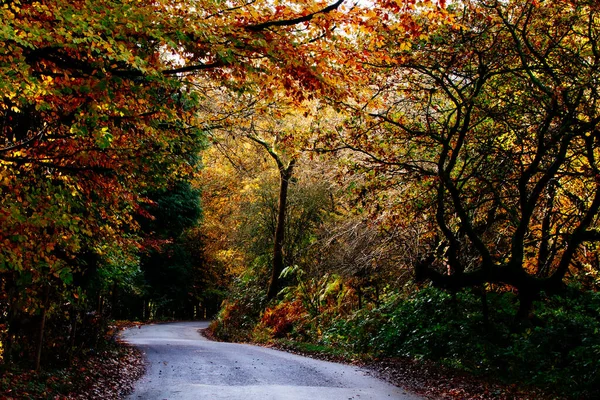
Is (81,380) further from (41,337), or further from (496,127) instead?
(496,127)

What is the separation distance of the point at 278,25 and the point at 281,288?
2020 centimetres

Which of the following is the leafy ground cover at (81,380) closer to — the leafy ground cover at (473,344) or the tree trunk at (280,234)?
the leafy ground cover at (473,344)

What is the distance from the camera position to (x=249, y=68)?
629 cm

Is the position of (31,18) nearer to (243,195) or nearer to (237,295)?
(243,195)

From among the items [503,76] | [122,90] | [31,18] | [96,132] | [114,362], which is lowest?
[114,362]

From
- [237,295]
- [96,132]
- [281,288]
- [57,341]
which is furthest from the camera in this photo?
[237,295]

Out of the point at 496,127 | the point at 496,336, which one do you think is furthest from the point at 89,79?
the point at 496,336

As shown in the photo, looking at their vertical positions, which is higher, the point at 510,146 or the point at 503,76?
the point at 503,76

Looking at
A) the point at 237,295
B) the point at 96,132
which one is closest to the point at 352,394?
the point at 96,132

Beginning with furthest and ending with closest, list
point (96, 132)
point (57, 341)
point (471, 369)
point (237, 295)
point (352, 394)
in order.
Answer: point (237, 295) → point (471, 369) → point (57, 341) → point (352, 394) → point (96, 132)

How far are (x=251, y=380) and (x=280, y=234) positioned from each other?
14596mm

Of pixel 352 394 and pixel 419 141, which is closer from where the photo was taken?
pixel 352 394

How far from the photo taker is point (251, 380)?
34.7 ft

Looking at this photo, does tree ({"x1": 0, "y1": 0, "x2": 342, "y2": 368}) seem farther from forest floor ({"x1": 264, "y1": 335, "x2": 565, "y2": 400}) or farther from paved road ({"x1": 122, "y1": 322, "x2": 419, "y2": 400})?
forest floor ({"x1": 264, "y1": 335, "x2": 565, "y2": 400})
